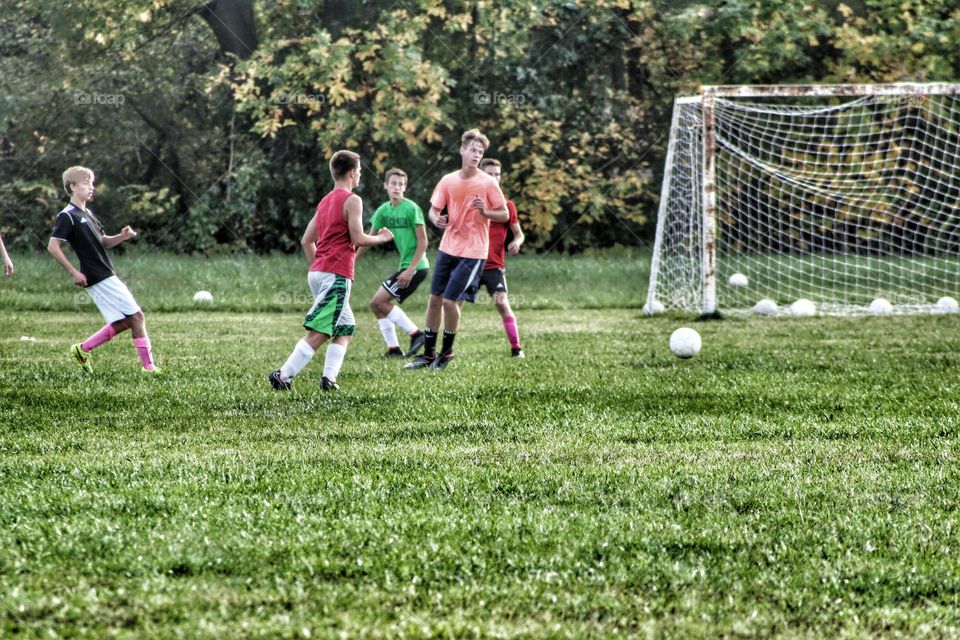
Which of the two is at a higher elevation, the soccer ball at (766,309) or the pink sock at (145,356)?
the pink sock at (145,356)

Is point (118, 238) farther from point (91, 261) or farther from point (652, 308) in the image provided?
point (652, 308)

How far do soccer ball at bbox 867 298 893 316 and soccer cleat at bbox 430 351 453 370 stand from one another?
21.3 feet

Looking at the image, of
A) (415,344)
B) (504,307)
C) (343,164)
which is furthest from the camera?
(415,344)

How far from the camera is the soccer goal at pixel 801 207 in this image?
12930mm

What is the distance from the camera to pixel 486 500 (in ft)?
13.9

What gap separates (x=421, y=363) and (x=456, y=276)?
0.71 meters

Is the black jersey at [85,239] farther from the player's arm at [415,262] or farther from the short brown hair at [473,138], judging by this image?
the short brown hair at [473,138]

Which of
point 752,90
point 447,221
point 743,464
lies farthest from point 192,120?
point 743,464

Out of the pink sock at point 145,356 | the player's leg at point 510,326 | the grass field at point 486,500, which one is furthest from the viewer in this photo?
the player's leg at point 510,326

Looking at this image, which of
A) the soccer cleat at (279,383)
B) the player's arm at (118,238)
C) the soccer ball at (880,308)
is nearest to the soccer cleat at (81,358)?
the player's arm at (118,238)

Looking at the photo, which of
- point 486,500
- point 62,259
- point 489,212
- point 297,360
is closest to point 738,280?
point 489,212

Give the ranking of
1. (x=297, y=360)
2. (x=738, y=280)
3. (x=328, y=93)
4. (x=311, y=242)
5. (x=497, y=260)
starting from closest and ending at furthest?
(x=297, y=360) → (x=311, y=242) → (x=497, y=260) → (x=738, y=280) → (x=328, y=93)

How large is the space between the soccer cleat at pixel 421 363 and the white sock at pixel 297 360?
1.37m

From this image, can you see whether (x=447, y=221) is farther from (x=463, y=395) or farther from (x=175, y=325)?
(x=175, y=325)
